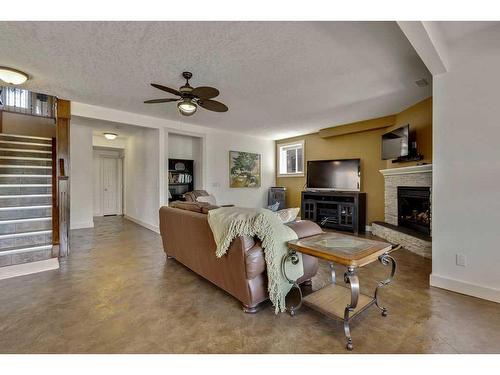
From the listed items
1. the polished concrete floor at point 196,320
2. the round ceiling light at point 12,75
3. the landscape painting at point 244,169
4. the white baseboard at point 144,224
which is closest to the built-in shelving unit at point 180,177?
the white baseboard at point 144,224

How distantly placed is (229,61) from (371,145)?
153 inches

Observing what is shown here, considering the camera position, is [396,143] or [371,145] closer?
[396,143]

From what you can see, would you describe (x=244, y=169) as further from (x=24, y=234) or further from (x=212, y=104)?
(x=24, y=234)

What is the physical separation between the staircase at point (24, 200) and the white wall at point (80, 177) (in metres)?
1.55

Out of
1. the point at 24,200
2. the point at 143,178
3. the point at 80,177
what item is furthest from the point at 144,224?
the point at 24,200

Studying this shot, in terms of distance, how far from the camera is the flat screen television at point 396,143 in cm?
382

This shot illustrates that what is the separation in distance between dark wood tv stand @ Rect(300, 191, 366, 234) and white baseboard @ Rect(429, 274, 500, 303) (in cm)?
254

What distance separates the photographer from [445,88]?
7.33ft

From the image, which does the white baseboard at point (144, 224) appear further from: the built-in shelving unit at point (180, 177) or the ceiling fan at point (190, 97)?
the ceiling fan at point (190, 97)

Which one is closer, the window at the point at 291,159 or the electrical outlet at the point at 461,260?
the electrical outlet at the point at 461,260

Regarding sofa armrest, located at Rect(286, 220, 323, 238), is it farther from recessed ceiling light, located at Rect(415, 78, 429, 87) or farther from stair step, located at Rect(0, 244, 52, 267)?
stair step, located at Rect(0, 244, 52, 267)

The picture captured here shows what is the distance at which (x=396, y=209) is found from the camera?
416cm
